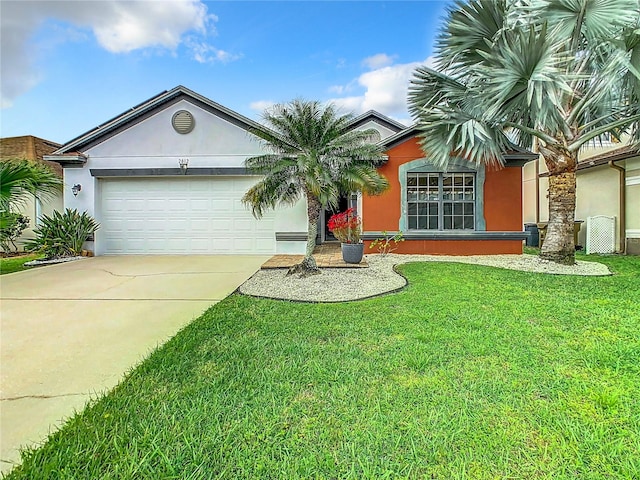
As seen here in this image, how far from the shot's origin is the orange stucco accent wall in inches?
424

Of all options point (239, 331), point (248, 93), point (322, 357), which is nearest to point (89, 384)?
point (239, 331)

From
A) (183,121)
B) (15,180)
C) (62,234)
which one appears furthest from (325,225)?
(15,180)

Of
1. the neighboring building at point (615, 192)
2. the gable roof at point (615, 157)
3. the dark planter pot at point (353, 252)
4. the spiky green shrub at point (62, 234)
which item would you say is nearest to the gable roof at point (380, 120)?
the gable roof at point (615, 157)

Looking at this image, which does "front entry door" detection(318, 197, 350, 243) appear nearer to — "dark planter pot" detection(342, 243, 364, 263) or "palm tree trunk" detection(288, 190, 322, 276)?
"dark planter pot" detection(342, 243, 364, 263)

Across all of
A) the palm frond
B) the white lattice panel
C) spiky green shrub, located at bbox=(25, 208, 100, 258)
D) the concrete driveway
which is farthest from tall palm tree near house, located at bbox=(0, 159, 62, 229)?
the white lattice panel

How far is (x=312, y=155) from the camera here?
695cm

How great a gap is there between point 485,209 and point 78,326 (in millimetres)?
10499

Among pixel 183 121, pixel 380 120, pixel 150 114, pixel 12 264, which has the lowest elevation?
pixel 12 264

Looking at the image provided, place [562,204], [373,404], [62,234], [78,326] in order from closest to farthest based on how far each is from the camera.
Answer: [373,404] → [78,326] → [562,204] → [62,234]

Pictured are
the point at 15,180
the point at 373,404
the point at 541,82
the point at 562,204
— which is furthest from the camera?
the point at 562,204

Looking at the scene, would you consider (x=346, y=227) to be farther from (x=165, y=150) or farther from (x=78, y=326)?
(x=165, y=150)

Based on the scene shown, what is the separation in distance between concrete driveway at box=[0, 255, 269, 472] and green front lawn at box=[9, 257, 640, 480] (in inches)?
13.9

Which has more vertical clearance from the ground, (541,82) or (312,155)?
(541,82)

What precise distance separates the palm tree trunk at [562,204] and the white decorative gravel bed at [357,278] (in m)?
0.33
